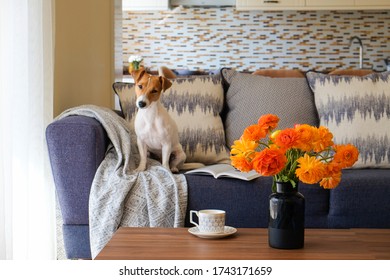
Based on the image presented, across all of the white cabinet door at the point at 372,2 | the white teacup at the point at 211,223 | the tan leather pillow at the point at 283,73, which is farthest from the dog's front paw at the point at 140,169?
the white cabinet door at the point at 372,2

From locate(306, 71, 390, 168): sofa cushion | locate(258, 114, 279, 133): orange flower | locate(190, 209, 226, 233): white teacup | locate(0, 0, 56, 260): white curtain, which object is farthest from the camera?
locate(306, 71, 390, 168): sofa cushion

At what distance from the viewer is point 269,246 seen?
193 cm

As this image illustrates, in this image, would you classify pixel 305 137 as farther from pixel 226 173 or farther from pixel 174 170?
pixel 174 170

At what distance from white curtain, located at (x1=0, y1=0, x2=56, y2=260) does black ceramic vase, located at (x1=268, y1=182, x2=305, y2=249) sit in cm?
112

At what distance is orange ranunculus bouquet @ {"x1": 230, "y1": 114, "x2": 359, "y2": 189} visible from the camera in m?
1.80

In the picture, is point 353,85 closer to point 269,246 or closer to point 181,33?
point 269,246

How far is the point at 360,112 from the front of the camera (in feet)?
11.2

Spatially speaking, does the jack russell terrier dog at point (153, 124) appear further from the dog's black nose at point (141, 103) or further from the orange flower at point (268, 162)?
the orange flower at point (268, 162)

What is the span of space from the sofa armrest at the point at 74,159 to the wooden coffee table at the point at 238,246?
0.79 meters

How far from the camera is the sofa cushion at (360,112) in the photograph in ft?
11.0

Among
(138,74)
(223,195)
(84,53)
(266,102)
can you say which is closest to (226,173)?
(223,195)

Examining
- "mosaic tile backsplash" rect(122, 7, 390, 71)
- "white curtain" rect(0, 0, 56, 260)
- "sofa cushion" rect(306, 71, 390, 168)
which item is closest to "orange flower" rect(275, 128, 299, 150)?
"white curtain" rect(0, 0, 56, 260)

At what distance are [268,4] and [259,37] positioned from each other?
39 cm

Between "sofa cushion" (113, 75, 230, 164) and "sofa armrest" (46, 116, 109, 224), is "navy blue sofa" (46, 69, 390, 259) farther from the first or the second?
"sofa cushion" (113, 75, 230, 164)
